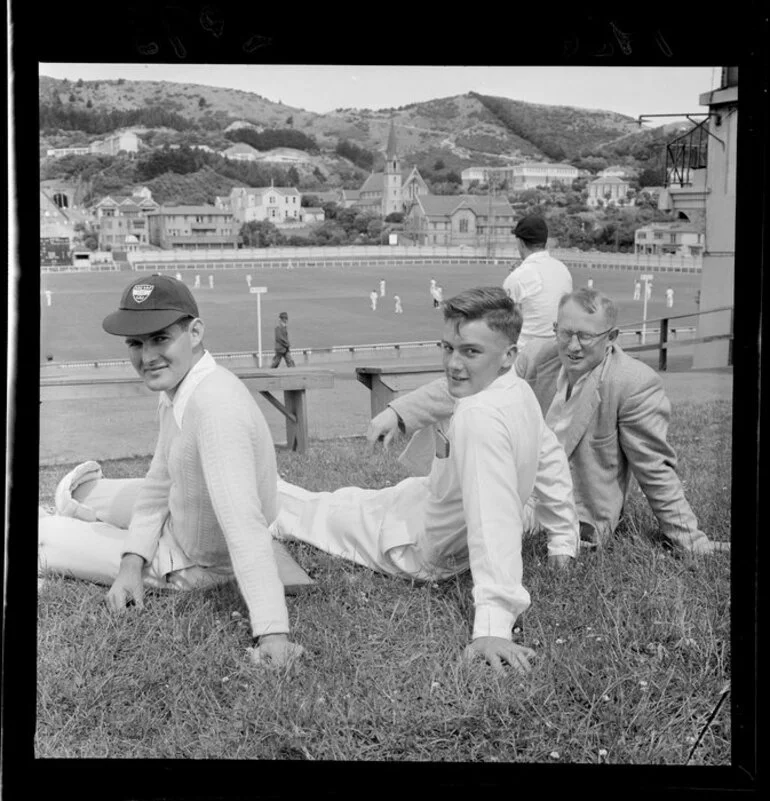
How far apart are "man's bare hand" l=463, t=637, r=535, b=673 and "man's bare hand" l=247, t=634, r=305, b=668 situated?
544 mm

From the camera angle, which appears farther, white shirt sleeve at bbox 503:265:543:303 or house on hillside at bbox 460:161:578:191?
white shirt sleeve at bbox 503:265:543:303

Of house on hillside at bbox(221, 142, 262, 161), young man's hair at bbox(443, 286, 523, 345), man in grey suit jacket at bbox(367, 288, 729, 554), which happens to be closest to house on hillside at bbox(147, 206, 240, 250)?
house on hillside at bbox(221, 142, 262, 161)

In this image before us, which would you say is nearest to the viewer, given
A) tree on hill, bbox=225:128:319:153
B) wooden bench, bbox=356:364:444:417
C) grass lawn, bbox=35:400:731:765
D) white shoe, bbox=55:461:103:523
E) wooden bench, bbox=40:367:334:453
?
grass lawn, bbox=35:400:731:765

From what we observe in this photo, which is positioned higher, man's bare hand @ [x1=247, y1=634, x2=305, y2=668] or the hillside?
the hillside

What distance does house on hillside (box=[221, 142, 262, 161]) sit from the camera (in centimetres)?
354

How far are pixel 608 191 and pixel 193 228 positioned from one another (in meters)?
1.55

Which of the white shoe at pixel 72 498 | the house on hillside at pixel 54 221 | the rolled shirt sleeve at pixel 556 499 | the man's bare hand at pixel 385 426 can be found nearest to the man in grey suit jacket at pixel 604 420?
the man's bare hand at pixel 385 426

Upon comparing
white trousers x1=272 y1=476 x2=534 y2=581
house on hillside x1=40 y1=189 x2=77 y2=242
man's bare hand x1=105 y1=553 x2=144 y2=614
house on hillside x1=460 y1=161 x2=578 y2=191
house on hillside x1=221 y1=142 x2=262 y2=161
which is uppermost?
house on hillside x1=221 y1=142 x2=262 y2=161

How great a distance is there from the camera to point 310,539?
166 inches

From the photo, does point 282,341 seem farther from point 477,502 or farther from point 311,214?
point 477,502

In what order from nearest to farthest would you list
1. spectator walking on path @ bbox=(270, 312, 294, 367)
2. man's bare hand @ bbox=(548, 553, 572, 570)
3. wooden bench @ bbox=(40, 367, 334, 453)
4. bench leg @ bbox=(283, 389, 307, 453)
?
wooden bench @ bbox=(40, 367, 334, 453) < man's bare hand @ bbox=(548, 553, 572, 570) < spectator walking on path @ bbox=(270, 312, 294, 367) < bench leg @ bbox=(283, 389, 307, 453)

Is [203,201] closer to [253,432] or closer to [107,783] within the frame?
[253,432]

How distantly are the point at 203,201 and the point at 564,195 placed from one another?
131cm

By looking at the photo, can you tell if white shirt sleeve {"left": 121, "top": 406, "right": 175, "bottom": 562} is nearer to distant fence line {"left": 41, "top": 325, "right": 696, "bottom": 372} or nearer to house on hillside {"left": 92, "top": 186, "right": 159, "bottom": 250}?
distant fence line {"left": 41, "top": 325, "right": 696, "bottom": 372}
